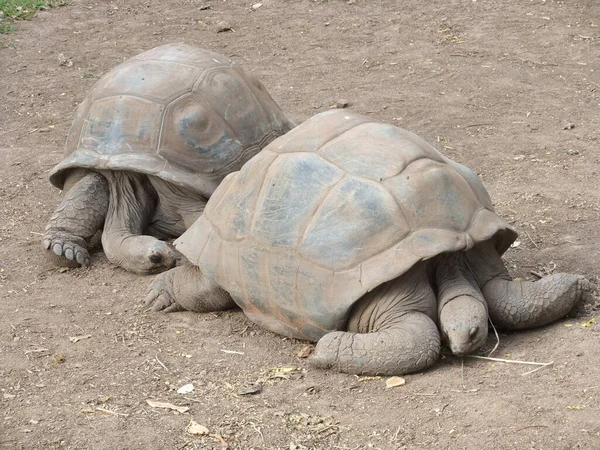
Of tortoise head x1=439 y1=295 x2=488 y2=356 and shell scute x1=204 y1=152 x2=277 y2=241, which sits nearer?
tortoise head x1=439 y1=295 x2=488 y2=356

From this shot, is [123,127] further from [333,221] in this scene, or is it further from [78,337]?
[333,221]

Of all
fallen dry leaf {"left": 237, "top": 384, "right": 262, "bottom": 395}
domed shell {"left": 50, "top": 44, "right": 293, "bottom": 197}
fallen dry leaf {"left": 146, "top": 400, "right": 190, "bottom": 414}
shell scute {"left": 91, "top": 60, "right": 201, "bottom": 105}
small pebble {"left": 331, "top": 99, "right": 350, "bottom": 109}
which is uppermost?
shell scute {"left": 91, "top": 60, "right": 201, "bottom": 105}

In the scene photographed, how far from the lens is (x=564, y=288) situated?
4172 millimetres

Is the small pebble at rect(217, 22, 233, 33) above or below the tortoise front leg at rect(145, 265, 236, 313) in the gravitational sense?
below

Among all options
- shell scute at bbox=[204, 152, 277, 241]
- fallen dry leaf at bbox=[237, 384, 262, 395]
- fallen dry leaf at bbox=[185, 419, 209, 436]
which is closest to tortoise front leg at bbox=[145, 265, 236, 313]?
shell scute at bbox=[204, 152, 277, 241]

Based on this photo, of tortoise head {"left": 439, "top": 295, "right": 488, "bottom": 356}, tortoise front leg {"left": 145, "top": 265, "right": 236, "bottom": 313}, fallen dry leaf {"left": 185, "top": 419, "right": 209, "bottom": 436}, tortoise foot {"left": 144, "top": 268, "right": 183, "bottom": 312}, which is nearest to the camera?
fallen dry leaf {"left": 185, "top": 419, "right": 209, "bottom": 436}

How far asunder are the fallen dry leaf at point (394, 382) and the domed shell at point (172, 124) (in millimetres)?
2070

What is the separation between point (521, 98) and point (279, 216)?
4141mm

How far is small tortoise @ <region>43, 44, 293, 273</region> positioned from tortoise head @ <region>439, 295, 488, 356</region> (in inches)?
79.7

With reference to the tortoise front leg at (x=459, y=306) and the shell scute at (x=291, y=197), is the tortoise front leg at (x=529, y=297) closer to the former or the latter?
the tortoise front leg at (x=459, y=306)

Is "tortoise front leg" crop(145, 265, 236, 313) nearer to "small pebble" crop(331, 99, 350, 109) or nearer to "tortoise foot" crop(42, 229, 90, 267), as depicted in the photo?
"tortoise foot" crop(42, 229, 90, 267)

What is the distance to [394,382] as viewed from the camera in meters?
3.92

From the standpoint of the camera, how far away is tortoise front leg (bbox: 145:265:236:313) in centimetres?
474

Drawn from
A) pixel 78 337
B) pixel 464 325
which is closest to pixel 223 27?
pixel 78 337
